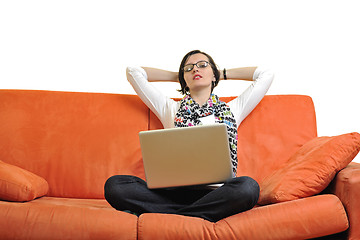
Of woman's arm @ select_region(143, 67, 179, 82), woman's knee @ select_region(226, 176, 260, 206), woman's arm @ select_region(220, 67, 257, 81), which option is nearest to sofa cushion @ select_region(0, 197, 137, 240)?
woman's knee @ select_region(226, 176, 260, 206)

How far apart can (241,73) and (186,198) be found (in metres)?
1.00

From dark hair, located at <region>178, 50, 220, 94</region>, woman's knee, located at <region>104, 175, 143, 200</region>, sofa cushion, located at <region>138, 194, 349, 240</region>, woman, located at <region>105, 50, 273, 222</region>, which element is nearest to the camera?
sofa cushion, located at <region>138, 194, 349, 240</region>

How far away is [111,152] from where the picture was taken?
2.43 metres

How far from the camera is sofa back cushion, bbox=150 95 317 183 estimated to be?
242 cm

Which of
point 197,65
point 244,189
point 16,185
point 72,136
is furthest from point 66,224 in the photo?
point 197,65

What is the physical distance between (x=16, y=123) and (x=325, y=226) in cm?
179

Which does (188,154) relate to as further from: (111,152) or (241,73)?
(241,73)

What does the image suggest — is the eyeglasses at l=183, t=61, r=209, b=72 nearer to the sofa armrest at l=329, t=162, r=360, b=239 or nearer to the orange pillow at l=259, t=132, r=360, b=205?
the orange pillow at l=259, t=132, r=360, b=205

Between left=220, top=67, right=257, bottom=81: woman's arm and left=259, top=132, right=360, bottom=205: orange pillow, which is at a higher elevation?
left=220, top=67, right=257, bottom=81: woman's arm

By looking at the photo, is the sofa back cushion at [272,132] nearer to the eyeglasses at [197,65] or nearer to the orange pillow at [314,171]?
the eyeglasses at [197,65]

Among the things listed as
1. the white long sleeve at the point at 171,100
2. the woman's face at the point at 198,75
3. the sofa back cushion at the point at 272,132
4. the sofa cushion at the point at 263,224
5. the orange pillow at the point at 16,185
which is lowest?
the sofa cushion at the point at 263,224

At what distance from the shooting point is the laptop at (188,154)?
5.42 ft

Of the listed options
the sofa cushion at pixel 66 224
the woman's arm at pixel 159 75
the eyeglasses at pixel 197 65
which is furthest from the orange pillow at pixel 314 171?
the woman's arm at pixel 159 75

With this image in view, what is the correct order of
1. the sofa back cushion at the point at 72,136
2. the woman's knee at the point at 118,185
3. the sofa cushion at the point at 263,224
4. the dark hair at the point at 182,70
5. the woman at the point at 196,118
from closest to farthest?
the sofa cushion at the point at 263,224, the woman at the point at 196,118, the woman's knee at the point at 118,185, the sofa back cushion at the point at 72,136, the dark hair at the point at 182,70
